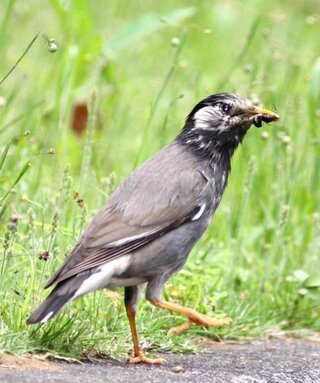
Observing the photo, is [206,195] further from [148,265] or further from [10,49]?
[10,49]

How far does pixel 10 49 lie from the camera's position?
35.5ft

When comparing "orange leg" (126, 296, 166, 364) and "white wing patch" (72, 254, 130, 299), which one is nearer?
"white wing patch" (72, 254, 130, 299)

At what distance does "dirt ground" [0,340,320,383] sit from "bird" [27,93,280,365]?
6.6 inches

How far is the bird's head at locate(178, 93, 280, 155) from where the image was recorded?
21.6 ft

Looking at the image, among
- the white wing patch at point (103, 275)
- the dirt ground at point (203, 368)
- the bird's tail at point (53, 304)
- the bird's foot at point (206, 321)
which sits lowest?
the dirt ground at point (203, 368)

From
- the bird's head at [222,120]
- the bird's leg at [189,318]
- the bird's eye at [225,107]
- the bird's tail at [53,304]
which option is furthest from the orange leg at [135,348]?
the bird's eye at [225,107]

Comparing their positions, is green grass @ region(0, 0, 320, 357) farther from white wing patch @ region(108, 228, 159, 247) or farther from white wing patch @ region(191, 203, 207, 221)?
white wing patch @ region(191, 203, 207, 221)

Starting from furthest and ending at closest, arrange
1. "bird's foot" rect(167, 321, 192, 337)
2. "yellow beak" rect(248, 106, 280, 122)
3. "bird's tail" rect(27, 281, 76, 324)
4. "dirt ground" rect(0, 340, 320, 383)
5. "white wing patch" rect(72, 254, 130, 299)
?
"yellow beak" rect(248, 106, 280, 122)
"bird's foot" rect(167, 321, 192, 337)
"white wing patch" rect(72, 254, 130, 299)
"bird's tail" rect(27, 281, 76, 324)
"dirt ground" rect(0, 340, 320, 383)

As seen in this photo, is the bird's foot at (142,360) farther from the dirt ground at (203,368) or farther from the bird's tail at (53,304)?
the bird's tail at (53,304)

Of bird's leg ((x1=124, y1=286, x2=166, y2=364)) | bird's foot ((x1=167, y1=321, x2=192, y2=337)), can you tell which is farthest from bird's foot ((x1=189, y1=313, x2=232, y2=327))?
bird's leg ((x1=124, y1=286, x2=166, y2=364))

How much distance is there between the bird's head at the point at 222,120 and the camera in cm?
657

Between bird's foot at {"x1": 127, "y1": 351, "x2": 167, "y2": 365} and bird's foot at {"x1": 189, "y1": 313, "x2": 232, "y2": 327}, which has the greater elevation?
bird's foot at {"x1": 189, "y1": 313, "x2": 232, "y2": 327}

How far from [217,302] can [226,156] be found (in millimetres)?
887

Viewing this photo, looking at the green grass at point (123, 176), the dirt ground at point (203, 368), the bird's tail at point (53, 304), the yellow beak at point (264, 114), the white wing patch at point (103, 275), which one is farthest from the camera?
the yellow beak at point (264, 114)
